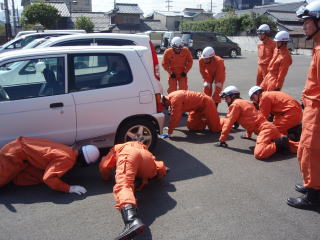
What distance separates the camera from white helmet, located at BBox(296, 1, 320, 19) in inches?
134

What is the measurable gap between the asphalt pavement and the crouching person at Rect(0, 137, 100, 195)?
20 centimetres

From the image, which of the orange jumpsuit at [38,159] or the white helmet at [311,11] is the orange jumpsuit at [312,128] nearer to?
the white helmet at [311,11]

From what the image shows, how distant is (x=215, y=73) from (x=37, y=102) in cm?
475

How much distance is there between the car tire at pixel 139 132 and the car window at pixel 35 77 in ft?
3.53

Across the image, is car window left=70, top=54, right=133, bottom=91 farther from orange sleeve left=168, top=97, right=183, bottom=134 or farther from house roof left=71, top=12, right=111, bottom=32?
house roof left=71, top=12, right=111, bottom=32

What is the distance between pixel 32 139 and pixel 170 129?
9.16 feet

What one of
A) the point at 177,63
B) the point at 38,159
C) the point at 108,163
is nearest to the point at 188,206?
the point at 108,163

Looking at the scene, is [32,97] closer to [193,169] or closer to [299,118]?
Answer: [193,169]

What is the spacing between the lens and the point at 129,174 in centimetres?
384

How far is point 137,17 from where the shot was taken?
52.5 metres

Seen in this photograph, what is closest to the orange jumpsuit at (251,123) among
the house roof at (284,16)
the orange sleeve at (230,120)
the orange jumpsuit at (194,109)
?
the orange sleeve at (230,120)

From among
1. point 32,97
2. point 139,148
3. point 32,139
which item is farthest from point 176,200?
point 32,97

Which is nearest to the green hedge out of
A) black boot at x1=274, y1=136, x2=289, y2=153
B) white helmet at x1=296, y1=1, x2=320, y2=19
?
black boot at x1=274, y1=136, x2=289, y2=153

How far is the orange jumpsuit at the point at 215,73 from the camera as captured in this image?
26.7 ft
